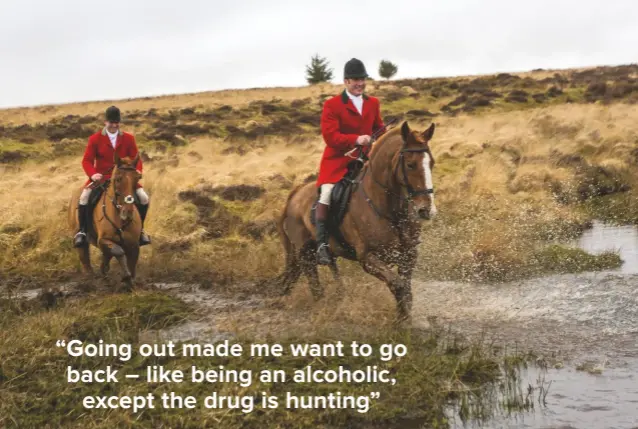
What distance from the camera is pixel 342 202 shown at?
8352 millimetres

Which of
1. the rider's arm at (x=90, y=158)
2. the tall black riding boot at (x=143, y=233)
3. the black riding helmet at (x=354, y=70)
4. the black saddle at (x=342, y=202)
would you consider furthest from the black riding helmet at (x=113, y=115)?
the black riding helmet at (x=354, y=70)

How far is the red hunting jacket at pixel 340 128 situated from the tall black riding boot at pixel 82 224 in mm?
4337

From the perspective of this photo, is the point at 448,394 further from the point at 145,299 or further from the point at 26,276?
the point at 26,276

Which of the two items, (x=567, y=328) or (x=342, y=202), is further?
(x=342, y=202)

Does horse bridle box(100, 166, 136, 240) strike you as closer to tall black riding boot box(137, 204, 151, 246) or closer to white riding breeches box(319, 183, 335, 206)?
tall black riding boot box(137, 204, 151, 246)

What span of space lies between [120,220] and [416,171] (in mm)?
4947

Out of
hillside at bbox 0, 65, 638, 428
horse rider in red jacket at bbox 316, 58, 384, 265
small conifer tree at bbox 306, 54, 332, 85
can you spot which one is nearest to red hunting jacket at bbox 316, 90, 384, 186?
horse rider in red jacket at bbox 316, 58, 384, 265

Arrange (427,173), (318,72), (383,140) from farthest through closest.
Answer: (318,72) → (383,140) → (427,173)

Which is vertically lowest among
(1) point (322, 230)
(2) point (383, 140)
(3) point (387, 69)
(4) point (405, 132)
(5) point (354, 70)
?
(1) point (322, 230)

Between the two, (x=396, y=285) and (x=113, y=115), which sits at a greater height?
(x=113, y=115)

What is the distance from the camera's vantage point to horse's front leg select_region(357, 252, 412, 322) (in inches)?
297

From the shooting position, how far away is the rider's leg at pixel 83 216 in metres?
11.0

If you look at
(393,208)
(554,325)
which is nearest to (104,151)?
(393,208)

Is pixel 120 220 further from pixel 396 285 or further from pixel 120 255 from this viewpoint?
pixel 396 285
